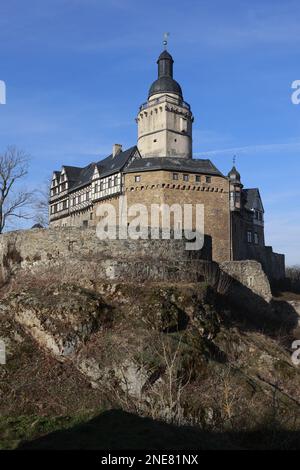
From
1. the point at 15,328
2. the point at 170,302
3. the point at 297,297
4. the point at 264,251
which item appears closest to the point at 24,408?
the point at 15,328

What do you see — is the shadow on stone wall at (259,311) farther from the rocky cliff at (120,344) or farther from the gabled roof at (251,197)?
the gabled roof at (251,197)

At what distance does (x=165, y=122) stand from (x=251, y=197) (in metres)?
15.6

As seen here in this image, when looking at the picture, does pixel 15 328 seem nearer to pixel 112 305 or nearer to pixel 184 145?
pixel 112 305

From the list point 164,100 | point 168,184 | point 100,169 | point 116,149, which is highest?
point 164,100

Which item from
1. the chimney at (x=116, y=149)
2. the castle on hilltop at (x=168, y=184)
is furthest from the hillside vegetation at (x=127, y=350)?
the chimney at (x=116, y=149)

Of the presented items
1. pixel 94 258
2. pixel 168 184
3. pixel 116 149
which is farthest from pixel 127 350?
pixel 116 149

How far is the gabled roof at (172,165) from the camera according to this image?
138ft

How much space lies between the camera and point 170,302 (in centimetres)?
2284

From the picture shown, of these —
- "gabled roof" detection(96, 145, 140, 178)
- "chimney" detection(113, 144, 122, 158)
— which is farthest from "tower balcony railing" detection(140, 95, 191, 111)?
"gabled roof" detection(96, 145, 140, 178)

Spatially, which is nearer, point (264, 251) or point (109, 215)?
point (109, 215)

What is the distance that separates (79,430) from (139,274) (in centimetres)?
1672

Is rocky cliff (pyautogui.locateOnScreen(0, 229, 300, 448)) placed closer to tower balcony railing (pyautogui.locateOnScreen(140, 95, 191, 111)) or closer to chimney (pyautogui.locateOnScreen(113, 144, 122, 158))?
chimney (pyautogui.locateOnScreen(113, 144, 122, 158))

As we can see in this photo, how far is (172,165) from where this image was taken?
42344 mm

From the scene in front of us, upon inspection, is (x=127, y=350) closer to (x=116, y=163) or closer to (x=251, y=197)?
(x=116, y=163)
